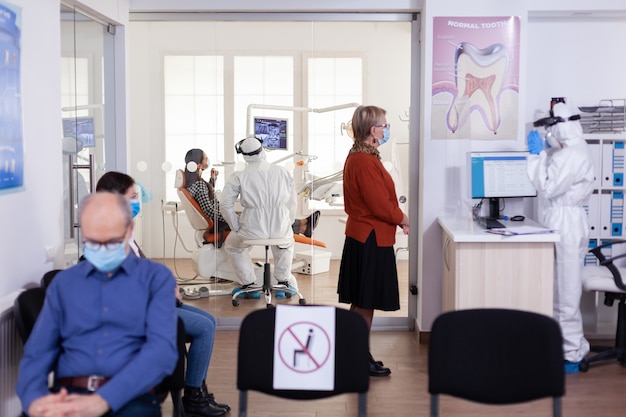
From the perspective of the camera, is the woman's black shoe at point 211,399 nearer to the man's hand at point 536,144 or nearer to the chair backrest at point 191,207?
the chair backrest at point 191,207

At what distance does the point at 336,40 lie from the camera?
562 centimetres

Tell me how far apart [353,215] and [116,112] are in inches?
81.4

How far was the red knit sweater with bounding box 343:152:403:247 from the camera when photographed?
14.5 feet

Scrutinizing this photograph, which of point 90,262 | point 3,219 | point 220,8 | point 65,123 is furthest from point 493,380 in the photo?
point 220,8

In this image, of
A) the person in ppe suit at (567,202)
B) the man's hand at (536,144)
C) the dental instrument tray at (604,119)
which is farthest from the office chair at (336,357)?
the dental instrument tray at (604,119)

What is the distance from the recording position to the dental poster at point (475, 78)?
5254mm

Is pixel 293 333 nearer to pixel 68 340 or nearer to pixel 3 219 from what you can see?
pixel 68 340

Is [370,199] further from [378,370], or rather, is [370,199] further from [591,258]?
[591,258]

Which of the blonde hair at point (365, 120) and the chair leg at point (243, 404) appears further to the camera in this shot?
the blonde hair at point (365, 120)

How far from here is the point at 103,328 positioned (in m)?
2.59

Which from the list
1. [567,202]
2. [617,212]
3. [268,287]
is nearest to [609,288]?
[567,202]

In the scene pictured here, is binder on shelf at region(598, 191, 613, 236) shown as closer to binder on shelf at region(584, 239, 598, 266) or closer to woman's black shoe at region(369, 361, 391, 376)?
binder on shelf at region(584, 239, 598, 266)

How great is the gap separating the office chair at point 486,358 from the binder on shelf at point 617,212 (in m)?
3.17

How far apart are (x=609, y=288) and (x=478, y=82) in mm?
1628
